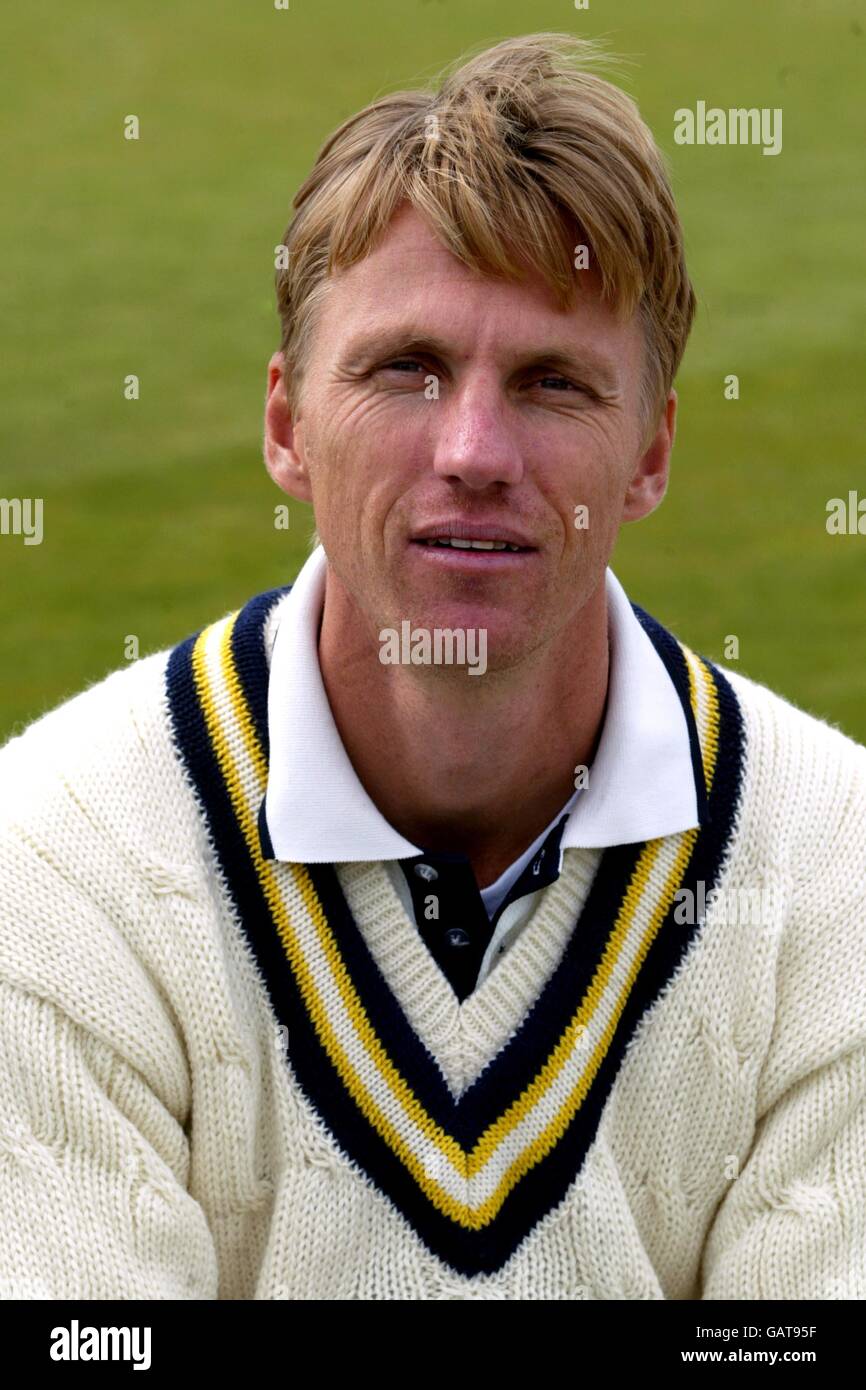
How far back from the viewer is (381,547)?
2398 millimetres

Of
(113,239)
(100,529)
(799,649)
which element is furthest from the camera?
(113,239)

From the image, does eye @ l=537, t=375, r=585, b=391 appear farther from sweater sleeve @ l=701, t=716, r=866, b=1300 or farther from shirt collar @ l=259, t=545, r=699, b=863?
sweater sleeve @ l=701, t=716, r=866, b=1300

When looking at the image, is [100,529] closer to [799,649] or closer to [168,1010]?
[799,649]

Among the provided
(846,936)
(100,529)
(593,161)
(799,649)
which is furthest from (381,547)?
(100,529)

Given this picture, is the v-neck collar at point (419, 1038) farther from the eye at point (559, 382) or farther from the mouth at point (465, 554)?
the eye at point (559, 382)

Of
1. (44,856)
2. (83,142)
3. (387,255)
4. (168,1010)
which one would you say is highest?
(83,142)

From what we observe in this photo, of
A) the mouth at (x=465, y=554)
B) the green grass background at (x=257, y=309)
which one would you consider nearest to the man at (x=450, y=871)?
the mouth at (x=465, y=554)

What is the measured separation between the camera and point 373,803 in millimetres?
2553

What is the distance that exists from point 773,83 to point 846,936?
491 inches

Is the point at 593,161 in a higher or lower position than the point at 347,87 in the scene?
lower

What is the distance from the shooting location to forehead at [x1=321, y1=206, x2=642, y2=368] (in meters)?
2.35

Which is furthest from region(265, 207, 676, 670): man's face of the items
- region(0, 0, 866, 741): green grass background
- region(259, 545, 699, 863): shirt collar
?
region(0, 0, 866, 741): green grass background

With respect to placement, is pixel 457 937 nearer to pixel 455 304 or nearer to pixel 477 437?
pixel 477 437

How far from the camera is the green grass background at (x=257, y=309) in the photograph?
338 inches
